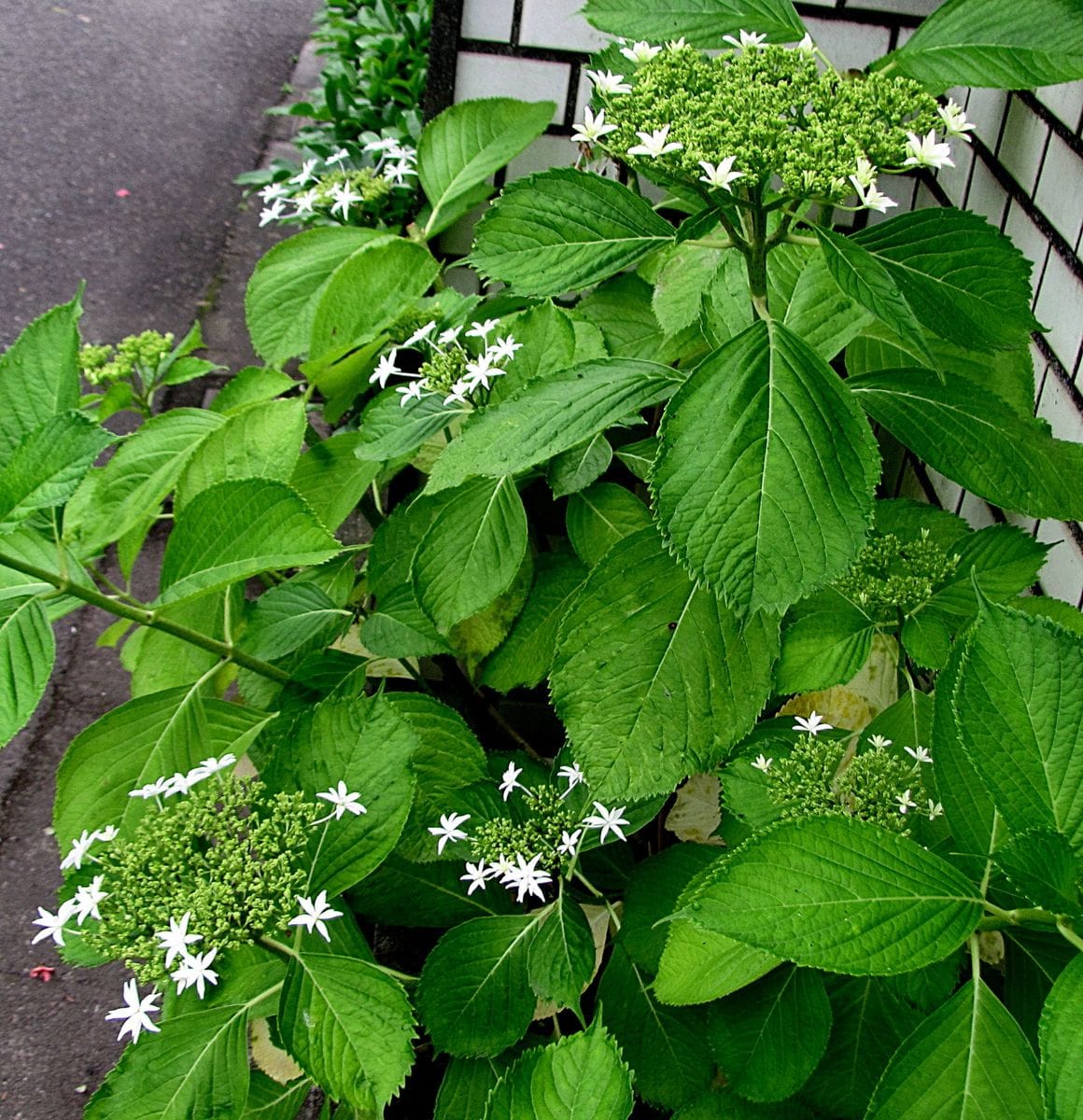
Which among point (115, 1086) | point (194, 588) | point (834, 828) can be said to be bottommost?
point (115, 1086)

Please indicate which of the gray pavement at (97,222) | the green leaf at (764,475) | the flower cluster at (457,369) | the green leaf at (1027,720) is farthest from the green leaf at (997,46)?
the gray pavement at (97,222)

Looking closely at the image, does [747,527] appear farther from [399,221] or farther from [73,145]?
[73,145]

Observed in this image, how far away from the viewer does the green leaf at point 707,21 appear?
1.26m

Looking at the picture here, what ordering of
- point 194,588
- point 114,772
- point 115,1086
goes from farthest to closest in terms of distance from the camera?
point 114,772, point 194,588, point 115,1086

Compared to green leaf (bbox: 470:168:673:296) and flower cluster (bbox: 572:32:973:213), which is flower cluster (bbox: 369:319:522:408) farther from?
flower cluster (bbox: 572:32:973:213)

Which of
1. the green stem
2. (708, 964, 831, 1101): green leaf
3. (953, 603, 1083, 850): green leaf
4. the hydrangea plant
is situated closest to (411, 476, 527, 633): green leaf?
the hydrangea plant

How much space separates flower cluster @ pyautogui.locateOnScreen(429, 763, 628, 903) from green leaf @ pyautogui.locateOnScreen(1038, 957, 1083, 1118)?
0.49 meters

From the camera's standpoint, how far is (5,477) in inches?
42.0

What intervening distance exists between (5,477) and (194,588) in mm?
203

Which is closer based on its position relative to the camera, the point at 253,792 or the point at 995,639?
the point at 995,639

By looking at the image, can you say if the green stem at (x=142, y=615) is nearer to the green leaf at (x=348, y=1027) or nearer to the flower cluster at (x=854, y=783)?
the green leaf at (x=348, y=1027)

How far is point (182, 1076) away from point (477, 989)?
0.97 ft

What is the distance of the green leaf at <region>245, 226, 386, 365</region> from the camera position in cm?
179

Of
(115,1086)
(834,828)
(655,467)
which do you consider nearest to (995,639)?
(834,828)
